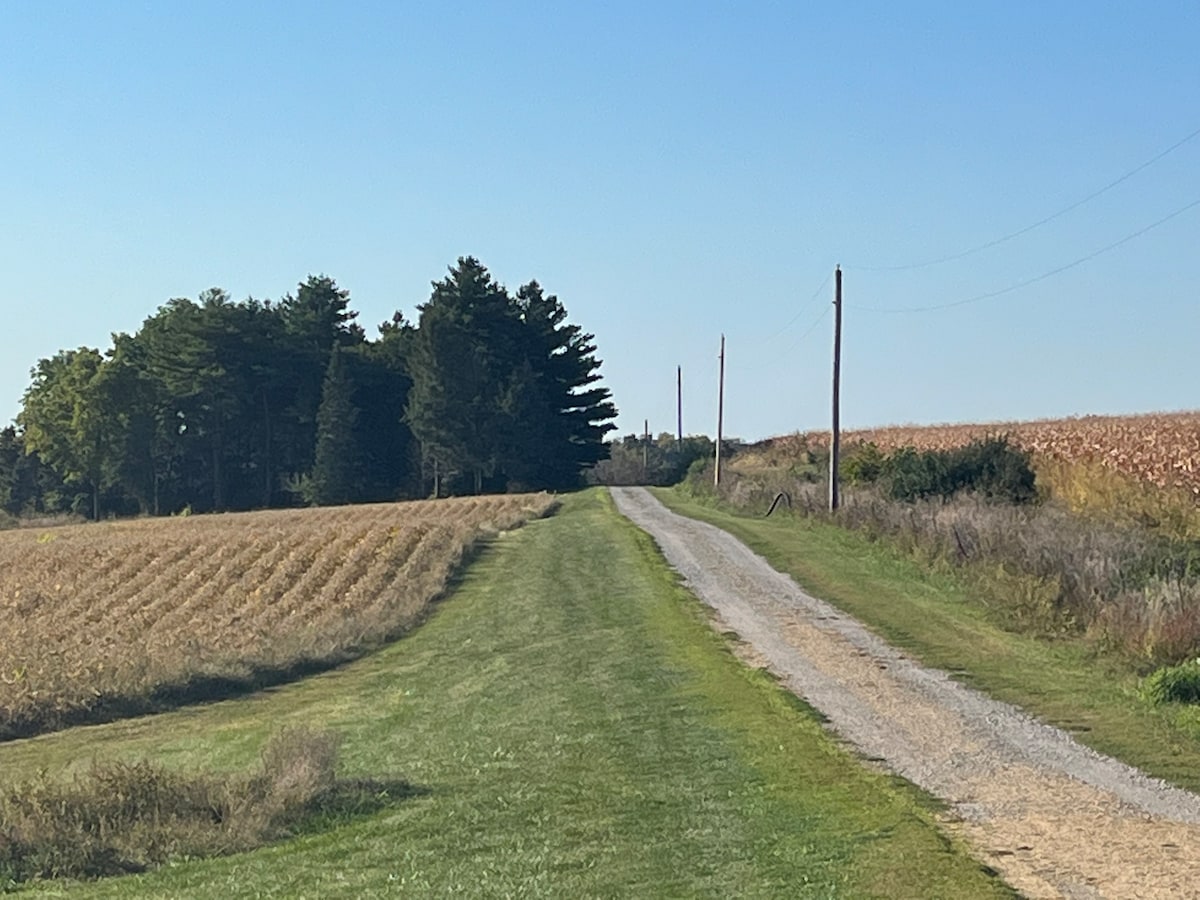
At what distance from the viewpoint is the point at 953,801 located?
37.2ft

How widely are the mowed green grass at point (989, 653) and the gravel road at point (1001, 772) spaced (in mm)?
353

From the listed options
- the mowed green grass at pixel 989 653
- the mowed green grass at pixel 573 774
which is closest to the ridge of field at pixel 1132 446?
the mowed green grass at pixel 989 653

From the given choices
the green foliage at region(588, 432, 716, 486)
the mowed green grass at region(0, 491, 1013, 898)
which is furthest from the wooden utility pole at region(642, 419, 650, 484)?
the mowed green grass at region(0, 491, 1013, 898)

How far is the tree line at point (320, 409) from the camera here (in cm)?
8331

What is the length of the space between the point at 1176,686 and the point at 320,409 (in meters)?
74.8

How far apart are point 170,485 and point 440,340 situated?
22015mm

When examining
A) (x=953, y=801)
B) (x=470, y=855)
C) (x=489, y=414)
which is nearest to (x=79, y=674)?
(x=470, y=855)

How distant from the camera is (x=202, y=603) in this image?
37.0 metres

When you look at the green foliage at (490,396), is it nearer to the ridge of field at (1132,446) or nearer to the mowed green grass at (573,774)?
the ridge of field at (1132,446)

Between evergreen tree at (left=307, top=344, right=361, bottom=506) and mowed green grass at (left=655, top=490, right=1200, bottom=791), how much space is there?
166ft

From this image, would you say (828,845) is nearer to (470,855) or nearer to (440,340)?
(470,855)

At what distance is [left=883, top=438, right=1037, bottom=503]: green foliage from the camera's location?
38438 mm

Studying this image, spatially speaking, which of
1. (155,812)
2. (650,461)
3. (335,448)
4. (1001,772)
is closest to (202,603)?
(155,812)

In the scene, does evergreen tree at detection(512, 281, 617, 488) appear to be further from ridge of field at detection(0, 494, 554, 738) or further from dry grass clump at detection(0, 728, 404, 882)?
dry grass clump at detection(0, 728, 404, 882)
